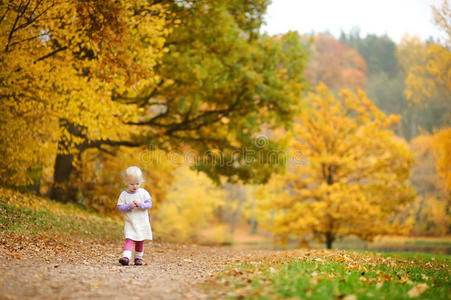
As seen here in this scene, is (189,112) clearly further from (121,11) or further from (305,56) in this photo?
(121,11)

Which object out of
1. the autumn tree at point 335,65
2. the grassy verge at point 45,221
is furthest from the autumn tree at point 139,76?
the autumn tree at point 335,65

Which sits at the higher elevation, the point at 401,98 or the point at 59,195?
the point at 401,98

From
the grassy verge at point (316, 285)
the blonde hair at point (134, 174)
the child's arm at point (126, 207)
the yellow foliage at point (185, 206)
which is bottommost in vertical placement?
the yellow foliage at point (185, 206)

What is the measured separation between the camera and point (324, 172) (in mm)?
16250

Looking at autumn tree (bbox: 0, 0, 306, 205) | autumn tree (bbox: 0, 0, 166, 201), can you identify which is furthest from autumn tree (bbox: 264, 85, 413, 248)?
autumn tree (bbox: 0, 0, 166, 201)

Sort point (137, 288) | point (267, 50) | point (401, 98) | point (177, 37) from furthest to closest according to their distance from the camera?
point (401, 98) → point (267, 50) → point (177, 37) → point (137, 288)

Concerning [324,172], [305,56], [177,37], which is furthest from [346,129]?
[177,37]

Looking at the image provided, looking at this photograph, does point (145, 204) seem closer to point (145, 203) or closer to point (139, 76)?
point (145, 203)

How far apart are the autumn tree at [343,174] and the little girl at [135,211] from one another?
378 inches

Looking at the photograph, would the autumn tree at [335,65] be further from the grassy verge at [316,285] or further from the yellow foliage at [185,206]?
the grassy verge at [316,285]

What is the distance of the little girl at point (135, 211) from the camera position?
5953 mm

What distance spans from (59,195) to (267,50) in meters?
8.73

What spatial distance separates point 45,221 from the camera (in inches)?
361

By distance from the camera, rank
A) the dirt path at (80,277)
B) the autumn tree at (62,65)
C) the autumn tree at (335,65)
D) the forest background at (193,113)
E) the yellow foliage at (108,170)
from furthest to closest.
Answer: the autumn tree at (335,65) < the yellow foliage at (108,170) < the forest background at (193,113) < the autumn tree at (62,65) < the dirt path at (80,277)
